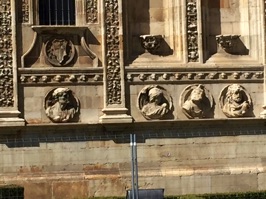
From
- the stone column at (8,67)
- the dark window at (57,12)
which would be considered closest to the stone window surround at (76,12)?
the dark window at (57,12)

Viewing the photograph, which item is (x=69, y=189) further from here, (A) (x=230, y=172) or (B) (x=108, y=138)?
(A) (x=230, y=172)

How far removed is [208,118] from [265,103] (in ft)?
5.58

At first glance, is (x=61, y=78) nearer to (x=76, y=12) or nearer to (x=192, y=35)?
(x=76, y=12)

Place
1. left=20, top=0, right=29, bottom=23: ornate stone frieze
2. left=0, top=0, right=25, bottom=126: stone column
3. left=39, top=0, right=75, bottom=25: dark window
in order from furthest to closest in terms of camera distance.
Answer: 1. left=39, top=0, right=75, bottom=25: dark window
2. left=20, top=0, right=29, bottom=23: ornate stone frieze
3. left=0, top=0, right=25, bottom=126: stone column

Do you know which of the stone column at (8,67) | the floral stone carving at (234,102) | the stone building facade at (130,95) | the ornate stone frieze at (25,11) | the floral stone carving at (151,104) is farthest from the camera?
the floral stone carving at (234,102)

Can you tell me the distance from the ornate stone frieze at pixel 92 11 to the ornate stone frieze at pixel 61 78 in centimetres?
155

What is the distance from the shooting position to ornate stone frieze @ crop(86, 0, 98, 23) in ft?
68.2

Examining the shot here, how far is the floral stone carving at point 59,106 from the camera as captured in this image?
20125 millimetres

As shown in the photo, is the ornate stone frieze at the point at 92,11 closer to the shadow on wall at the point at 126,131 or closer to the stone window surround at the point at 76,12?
the stone window surround at the point at 76,12

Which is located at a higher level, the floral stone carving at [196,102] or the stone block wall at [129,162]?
the floral stone carving at [196,102]

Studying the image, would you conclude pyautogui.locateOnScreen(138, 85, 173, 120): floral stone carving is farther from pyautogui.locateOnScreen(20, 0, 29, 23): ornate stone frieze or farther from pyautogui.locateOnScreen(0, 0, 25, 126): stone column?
pyautogui.locateOnScreen(20, 0, 29, 23): ornate stone frieze

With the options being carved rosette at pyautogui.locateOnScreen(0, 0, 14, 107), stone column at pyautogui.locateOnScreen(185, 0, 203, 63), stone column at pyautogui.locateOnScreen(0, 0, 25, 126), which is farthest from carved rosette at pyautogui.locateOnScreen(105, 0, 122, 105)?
carved rosette at pyautogui.locateOnScreen(0, 0, 14, 107)

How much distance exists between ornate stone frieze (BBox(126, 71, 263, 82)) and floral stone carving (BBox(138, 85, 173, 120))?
0.31m

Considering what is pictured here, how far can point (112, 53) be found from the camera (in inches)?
816
